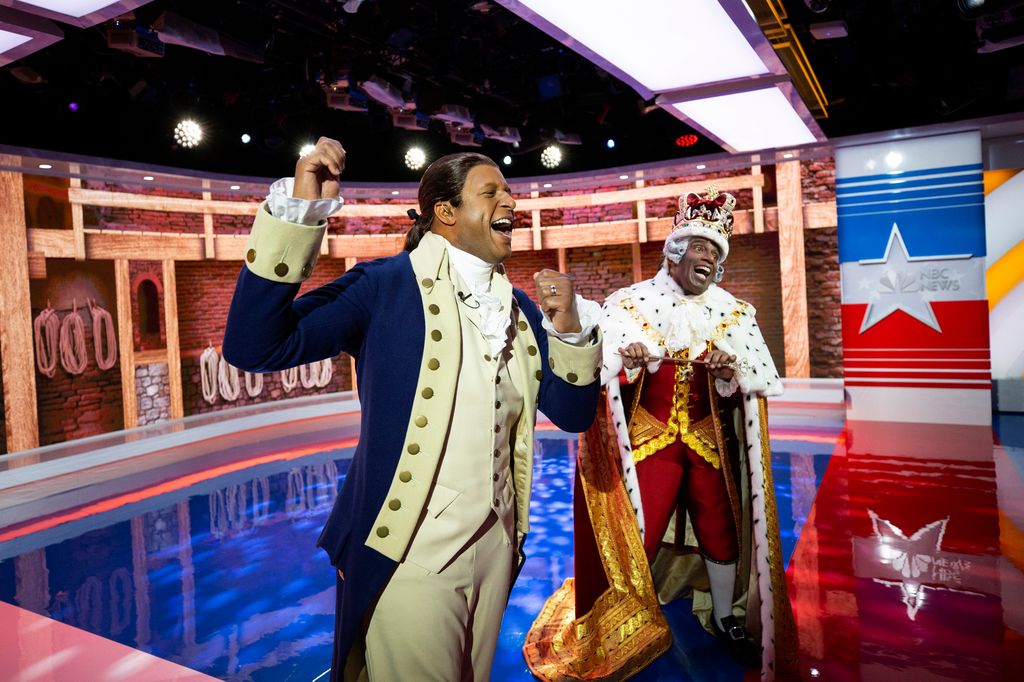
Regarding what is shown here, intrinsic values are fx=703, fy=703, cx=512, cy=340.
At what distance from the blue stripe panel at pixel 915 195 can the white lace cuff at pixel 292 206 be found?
297 inches

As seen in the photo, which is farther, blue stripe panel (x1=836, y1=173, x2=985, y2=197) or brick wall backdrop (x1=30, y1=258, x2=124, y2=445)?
brick wall backdrop (x1=30, y1=258, x2=124, y2=445)

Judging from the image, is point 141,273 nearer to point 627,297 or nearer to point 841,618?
point 627,297

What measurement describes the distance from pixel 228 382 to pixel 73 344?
86.7 inches

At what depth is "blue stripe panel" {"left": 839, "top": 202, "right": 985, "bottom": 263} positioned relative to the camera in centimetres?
707

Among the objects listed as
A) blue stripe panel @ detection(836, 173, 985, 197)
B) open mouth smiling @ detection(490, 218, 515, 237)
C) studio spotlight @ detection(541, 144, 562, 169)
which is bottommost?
open mouth smiling @ detection(490, 218, 515, 237)

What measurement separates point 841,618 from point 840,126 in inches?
219

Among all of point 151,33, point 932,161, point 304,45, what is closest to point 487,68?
point 304,45

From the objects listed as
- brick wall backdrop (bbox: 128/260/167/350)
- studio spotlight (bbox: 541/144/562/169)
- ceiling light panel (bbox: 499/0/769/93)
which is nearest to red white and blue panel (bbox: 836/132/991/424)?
studio spotlight (bbox: 541/144/562/169)

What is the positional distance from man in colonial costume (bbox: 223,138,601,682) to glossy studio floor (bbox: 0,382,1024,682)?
152cm

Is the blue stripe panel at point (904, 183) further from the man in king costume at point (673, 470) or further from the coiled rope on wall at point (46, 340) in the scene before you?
the coiled rope on wall at point (46, 340)

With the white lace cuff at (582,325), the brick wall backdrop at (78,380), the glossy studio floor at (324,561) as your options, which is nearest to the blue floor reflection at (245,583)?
the glossy studio floor at (324,561)

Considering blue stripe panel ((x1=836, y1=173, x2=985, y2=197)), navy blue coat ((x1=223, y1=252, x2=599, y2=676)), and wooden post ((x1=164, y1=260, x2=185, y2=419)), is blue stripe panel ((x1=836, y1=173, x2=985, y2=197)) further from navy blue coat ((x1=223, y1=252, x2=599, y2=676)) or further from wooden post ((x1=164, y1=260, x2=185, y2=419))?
wooden post ((x1=164, y1=260, x2=185, y2=419))

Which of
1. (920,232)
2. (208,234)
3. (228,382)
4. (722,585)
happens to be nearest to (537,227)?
(208,234)

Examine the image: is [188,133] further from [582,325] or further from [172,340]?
[582,325]
